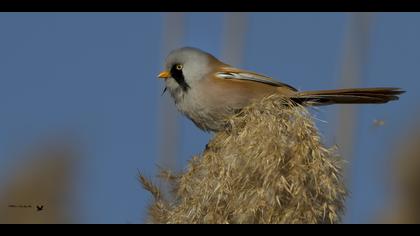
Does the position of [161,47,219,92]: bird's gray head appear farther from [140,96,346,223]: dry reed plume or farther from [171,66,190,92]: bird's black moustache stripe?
[140,96,346,223]: dry reed plume

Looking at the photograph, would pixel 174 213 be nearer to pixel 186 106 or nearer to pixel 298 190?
pixel 298 190

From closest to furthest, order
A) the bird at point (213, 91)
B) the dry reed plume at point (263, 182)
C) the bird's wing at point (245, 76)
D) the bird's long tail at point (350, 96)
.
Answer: the dry reed plume at point (263, 182)
the bird's long tail at point (350, 96)
the bird at point (213, 91)
the bird's wing at point (245, 76)

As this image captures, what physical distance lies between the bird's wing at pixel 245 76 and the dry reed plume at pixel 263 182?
172 cm

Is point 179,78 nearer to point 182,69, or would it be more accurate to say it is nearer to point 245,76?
point 182,69

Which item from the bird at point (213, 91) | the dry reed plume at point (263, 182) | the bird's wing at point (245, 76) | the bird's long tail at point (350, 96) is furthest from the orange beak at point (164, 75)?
the dry reed plume at point (263, 182)

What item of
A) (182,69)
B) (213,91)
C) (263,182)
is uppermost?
(182,69)

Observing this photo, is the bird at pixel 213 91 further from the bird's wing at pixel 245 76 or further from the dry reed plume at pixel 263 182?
the dry reed plume at pixel 263 182

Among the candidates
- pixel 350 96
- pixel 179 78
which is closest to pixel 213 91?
pixel 179 78

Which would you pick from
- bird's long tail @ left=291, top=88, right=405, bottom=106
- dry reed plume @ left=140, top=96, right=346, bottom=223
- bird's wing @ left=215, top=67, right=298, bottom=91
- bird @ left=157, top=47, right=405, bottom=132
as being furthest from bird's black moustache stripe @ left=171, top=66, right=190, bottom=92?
dry reed plume @ left=140, top=96, right=346, bottom=223

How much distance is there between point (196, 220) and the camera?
10.8 ft

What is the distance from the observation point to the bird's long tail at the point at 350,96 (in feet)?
15.9

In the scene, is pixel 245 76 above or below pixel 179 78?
above

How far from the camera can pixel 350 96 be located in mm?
5082

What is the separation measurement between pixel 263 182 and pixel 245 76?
228 centimetres
